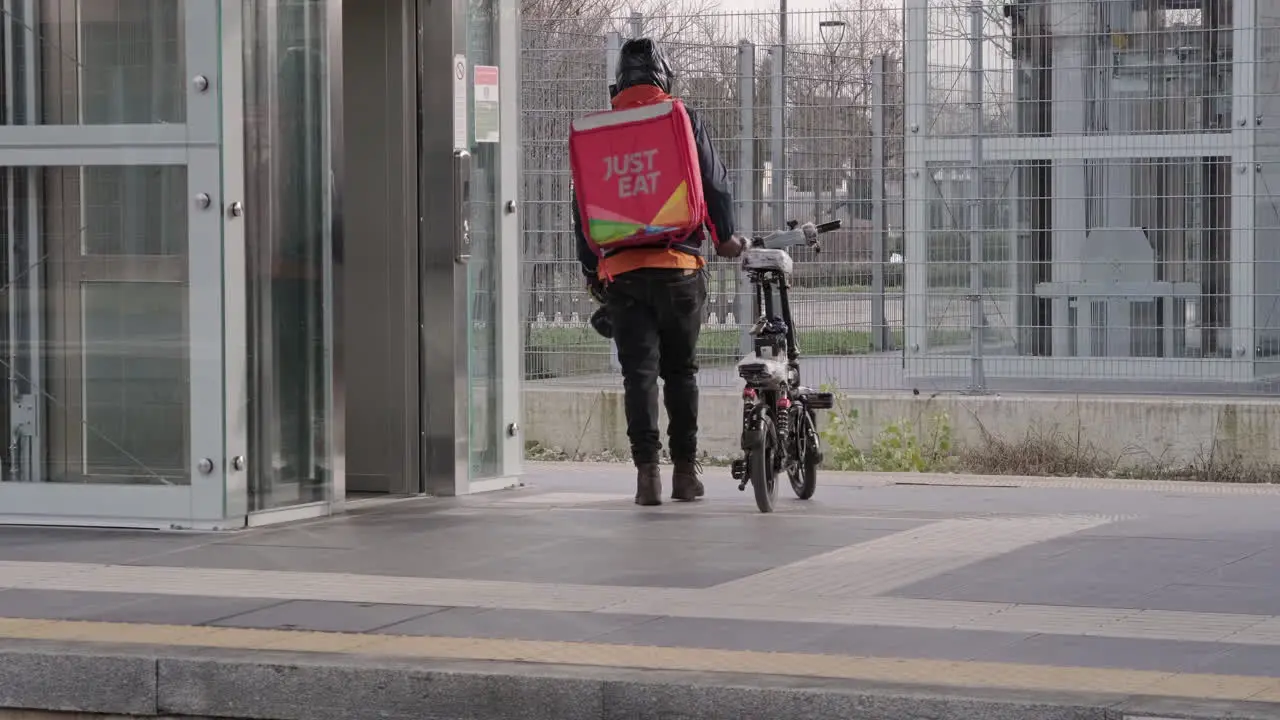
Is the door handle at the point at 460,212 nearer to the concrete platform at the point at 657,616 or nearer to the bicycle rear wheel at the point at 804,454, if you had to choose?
the concrete platform at the point at 657,616

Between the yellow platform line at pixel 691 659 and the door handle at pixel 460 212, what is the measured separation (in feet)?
13.7

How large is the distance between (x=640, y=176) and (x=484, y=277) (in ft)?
4.86

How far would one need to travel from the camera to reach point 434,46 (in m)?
10.3

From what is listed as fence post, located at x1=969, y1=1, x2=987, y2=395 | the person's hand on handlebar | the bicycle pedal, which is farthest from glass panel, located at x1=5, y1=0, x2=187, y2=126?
fence post, located at x1=969, y1=1, x2=987, y2=395

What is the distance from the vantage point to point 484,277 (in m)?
10.6

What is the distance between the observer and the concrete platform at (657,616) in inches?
214

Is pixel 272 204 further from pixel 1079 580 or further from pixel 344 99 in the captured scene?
pixel 1079 580

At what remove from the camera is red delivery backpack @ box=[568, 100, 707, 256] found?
30.8ft

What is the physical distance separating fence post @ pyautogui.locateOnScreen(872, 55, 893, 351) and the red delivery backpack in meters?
4.98

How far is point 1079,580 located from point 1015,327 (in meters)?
7.20

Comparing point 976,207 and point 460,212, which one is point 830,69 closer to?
point 976,207

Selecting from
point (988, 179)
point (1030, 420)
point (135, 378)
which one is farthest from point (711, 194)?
point (988, 179)

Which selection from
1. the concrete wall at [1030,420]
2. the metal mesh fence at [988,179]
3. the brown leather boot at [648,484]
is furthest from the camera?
the metal mesh fence at [988,179]

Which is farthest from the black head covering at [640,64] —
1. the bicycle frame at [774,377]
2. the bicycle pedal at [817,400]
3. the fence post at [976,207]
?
the fence post at [976,207]
